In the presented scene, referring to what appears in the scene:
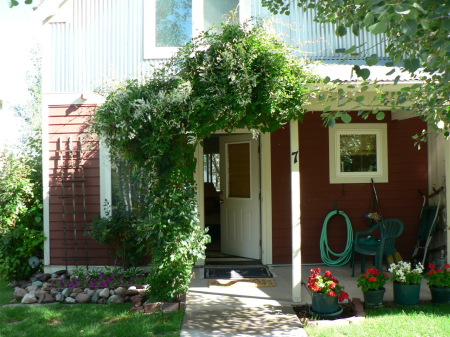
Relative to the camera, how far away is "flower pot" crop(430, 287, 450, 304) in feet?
16.8

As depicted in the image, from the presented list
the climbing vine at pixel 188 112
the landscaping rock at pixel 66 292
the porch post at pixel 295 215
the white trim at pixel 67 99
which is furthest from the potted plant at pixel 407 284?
the white trim at pixel 67 99

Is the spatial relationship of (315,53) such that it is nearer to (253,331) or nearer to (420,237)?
(420,237)

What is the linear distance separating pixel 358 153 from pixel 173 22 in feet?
11.1

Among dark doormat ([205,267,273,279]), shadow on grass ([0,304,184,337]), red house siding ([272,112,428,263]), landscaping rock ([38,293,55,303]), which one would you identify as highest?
red house siding ([272,112,428,263])

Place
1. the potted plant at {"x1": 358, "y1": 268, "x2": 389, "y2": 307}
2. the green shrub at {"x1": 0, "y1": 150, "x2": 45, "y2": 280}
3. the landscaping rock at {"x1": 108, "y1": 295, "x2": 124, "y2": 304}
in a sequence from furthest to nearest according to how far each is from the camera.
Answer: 1. the green shrub at {"x1": 0, "y1": 150, "x2": 45, "y2": 280}
2. the landscaping rock at {"x1": 108, "y1": 295, "x2": 124, "y2": 304}
3. the potted plant at {"x1": 358, "y1": 268, "x2": 389, "y2": 307}

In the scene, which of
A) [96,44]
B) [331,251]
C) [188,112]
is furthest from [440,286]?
[96,44]

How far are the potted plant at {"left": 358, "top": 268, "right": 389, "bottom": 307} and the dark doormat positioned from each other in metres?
1.59

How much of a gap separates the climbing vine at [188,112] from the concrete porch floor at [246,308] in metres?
0.43

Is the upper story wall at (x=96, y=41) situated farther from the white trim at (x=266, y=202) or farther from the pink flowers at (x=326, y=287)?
the pink flowers at (x=326, y=287)

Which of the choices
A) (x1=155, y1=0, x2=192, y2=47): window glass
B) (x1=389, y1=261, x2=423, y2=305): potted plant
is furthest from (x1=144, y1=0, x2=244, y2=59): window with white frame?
(x1=389, y1=261, x2=423, y2=305): potted plant

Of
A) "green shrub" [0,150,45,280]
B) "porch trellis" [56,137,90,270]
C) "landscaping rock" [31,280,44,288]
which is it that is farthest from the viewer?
"porch trellis" [56,137,90,270]

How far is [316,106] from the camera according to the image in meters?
5.64

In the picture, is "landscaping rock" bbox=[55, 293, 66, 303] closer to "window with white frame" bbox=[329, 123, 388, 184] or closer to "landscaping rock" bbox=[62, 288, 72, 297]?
"landscaping rock" bbox=[62, 288, 72, 297]

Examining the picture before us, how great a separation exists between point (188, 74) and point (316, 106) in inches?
63.8
